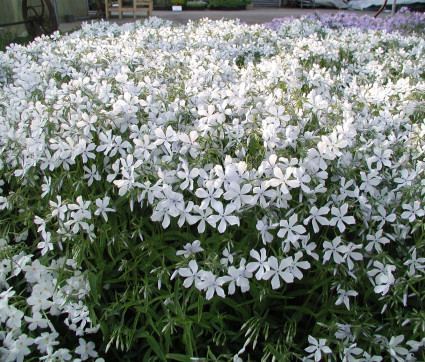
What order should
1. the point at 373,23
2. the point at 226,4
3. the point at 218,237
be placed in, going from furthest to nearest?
1. the point at 226,4
2. the point at 373,23
3. the point at 218,237

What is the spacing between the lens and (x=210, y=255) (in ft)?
5.31

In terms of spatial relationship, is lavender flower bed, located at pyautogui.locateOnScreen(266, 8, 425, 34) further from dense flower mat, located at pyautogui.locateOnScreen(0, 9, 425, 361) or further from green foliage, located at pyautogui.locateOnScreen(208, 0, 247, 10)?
green foliage, located at pyautogui.locateOnScreen(208, 0, 247, 10)

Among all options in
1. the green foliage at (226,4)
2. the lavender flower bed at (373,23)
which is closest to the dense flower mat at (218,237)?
the lavender flower bed at (373,23)

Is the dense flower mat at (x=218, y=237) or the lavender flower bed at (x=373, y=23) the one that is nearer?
the dense flower mat at (x=218, y=237)

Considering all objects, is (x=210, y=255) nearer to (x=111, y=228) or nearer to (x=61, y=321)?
(x=111, y=228)

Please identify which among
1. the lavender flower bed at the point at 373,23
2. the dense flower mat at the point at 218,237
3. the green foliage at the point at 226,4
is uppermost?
the green foliage at the point at 226,4

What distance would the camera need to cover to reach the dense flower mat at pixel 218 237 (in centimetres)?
161

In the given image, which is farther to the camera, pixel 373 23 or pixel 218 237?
pixel 373 23

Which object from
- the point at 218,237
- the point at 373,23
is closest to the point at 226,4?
the point at 373,23

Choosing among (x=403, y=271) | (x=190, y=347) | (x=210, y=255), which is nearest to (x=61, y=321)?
(x=190, y=347)

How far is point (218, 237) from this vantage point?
1771 mm

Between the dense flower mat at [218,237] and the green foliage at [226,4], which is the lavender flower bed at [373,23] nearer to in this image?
the dense flower mat at [218,237]

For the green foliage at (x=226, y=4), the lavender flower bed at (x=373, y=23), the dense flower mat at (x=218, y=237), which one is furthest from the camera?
the green foliage at (x=226, y=4)

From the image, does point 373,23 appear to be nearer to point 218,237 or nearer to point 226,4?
point 218,237
